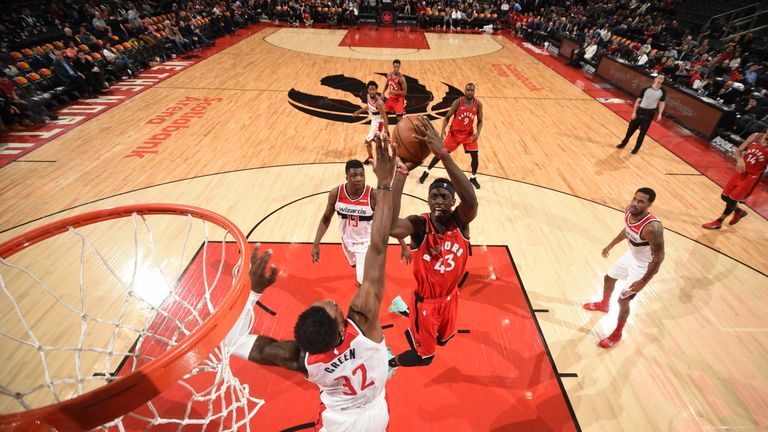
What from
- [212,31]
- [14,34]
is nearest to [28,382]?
[14,34]

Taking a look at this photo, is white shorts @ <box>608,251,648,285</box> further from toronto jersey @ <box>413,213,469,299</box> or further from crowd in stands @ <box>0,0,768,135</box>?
crowd in stands @ <box>0,0,768,135</box>

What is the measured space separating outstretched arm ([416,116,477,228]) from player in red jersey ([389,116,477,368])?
0.01 meters

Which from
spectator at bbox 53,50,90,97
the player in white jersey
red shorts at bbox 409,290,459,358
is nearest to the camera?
red shorts at bbox 409,290,459,358

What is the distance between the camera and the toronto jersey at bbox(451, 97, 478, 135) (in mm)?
6164

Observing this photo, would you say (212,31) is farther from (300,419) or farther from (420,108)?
(300,419)

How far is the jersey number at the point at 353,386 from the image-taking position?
2035mm

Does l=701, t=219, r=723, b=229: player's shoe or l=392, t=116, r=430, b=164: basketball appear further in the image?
l=701, t=219, r=723, b=229: player's shoe

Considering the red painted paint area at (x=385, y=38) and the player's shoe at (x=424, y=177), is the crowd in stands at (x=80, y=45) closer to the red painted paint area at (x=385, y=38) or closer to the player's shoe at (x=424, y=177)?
the red painted paint area at (x=385, y=38)

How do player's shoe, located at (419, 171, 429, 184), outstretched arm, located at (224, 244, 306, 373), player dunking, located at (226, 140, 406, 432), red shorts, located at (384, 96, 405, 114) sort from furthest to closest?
red shorts, located at (384, 96, 405, 114), player's shoe, located at (419, 171, 429, 184), outstretched arm, located at (224, 244, 306, 373), player dunking, located at (226, 140, 406, 432)

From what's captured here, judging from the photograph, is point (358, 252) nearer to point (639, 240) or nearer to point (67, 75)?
point (639, 240)

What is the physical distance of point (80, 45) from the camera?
1074cm

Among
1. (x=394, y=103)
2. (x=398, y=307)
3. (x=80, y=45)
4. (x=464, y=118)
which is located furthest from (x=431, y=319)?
(x=80, y=45)

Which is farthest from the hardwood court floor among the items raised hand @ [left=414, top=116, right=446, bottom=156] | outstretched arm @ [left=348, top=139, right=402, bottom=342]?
raised hand @ [left=414, top=116, right=446, bottom=156]

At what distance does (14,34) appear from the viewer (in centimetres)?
1148
